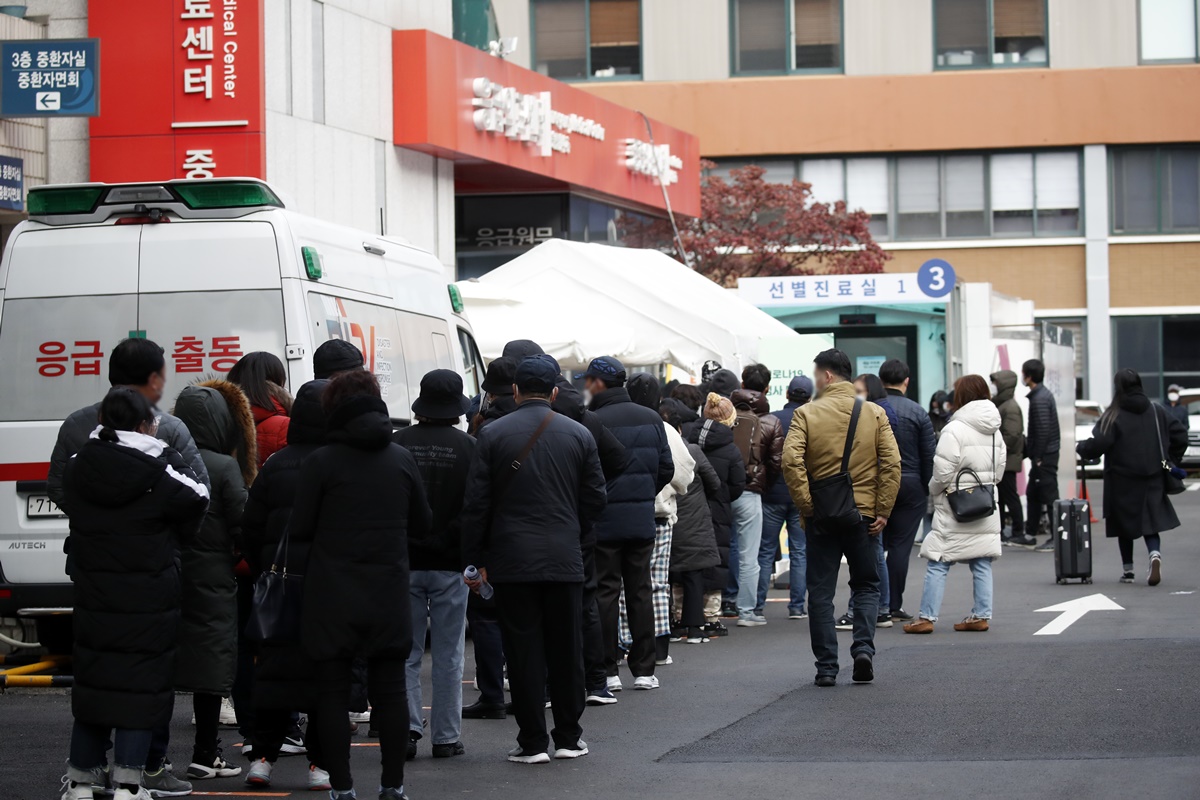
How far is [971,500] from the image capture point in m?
12.6

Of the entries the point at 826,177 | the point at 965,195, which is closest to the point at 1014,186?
the point at 965,195

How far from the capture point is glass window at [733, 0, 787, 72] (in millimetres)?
42594

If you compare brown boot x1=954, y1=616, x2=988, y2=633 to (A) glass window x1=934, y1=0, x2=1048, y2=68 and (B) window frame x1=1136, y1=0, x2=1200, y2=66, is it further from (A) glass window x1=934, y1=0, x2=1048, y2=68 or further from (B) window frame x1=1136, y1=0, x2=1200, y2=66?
(B) window frame x1=1136, y1=0, x2=1200, y2=66

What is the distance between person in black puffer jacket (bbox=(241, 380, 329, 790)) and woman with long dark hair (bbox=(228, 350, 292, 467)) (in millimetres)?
936

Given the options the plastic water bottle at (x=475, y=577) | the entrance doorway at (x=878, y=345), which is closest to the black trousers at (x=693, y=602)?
the plastic water bottle at (x=475, y=577)

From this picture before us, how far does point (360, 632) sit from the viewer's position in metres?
7.03

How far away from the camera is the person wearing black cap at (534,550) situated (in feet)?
26.7

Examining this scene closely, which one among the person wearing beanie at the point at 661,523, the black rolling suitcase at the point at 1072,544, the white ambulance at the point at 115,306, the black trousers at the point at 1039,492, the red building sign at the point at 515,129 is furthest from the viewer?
the black trousers at the point at 1039,492

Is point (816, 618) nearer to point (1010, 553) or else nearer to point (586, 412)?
point (586, 412)

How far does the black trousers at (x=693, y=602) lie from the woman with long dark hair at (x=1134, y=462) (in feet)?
16.4

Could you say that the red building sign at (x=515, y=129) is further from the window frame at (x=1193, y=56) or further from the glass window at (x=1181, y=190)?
the glass window at (x=1181, y=190)

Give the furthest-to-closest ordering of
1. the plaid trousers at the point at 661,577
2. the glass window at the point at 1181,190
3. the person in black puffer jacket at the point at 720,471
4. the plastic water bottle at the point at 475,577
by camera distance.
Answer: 1. the glass window at the point at 1181,190
2. the person in black puffer jacket at the point at 720,471
3. the plaid trousers at the point at 661,577
4. the plastic water bottle at the point at 475,577

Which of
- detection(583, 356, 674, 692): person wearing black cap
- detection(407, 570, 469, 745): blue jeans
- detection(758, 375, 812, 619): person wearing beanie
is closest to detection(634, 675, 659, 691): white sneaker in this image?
detection(583, 356, 674, 692): person wearing black cap

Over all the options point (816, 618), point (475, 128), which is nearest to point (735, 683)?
point (816, 618)
